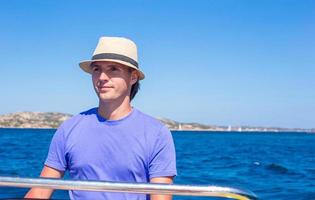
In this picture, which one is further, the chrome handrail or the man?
the man

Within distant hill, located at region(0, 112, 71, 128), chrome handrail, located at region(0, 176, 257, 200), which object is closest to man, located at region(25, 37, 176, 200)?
chrome handrail, located at region(0, 176, 257, 200)

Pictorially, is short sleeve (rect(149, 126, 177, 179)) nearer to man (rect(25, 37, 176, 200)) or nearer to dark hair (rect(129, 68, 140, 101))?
man (rect(25, 37, 176, 200))

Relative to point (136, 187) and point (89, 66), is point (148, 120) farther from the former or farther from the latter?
point (136, 187)

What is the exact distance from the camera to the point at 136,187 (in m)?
2.25

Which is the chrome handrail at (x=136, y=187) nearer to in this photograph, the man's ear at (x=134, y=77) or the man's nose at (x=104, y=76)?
the man's nose at (x=104, y=76)

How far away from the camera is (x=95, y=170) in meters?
2.94

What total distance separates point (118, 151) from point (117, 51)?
60 centimetres

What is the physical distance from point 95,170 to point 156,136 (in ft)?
A: 1.38

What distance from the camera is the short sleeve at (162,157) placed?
9.52 feet

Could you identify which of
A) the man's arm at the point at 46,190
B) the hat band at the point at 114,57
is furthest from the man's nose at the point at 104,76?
the man's arm at the point at 46,190

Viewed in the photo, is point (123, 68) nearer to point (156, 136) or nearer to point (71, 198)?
point (156, 136)

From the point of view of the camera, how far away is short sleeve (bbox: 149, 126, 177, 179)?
2.90 meters

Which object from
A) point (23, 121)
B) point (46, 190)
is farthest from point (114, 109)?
point (23, 121)

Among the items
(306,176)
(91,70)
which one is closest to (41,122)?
(306,176)
